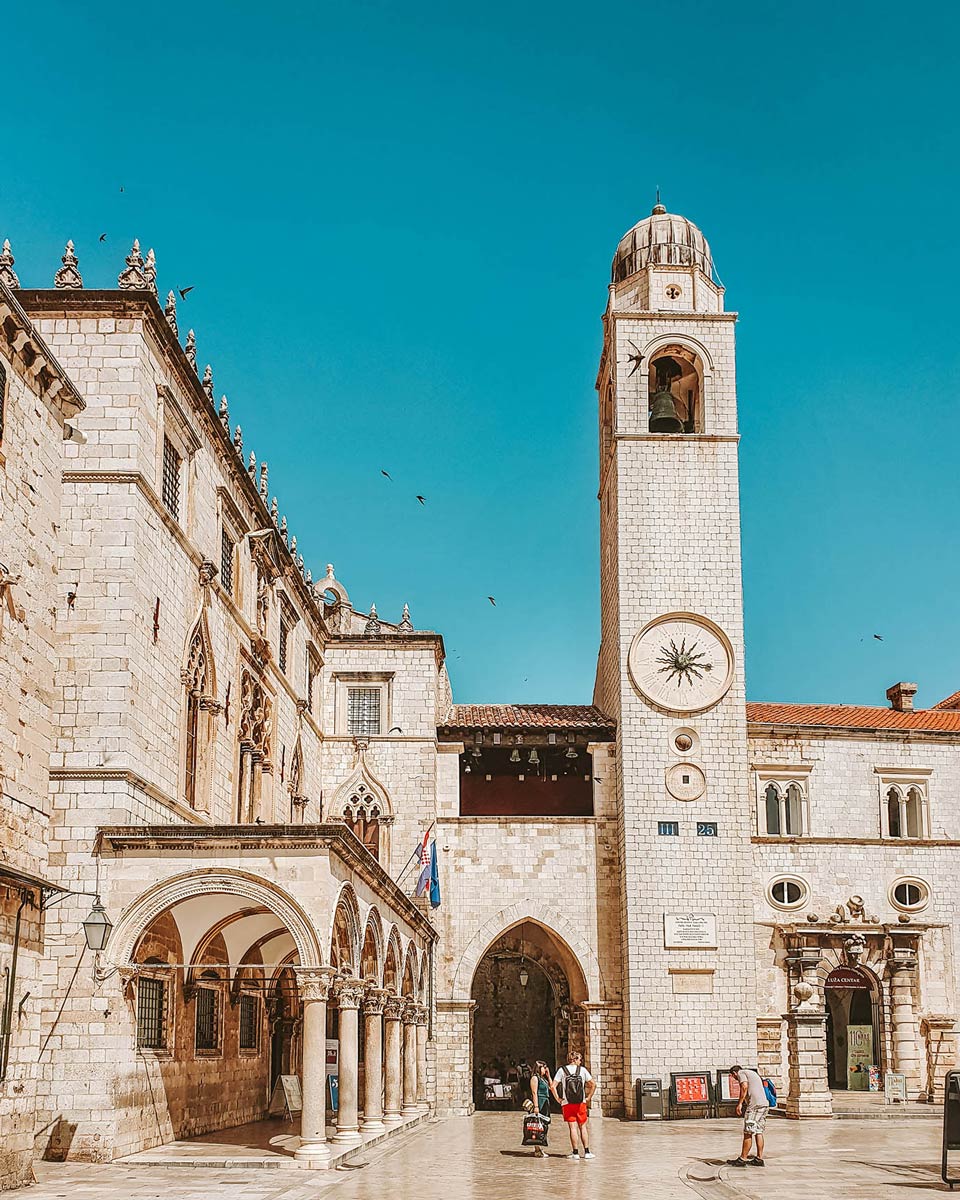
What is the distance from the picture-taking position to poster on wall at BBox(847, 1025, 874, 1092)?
142ft

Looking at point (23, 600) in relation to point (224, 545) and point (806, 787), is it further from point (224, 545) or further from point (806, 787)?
point (806, 787)

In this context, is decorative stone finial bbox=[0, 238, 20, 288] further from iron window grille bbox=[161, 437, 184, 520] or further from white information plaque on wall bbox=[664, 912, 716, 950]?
white information plaque on wall bbox=[664, 912, 716, 950]

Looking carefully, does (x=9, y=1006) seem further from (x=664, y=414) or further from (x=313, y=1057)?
(x=664, y=414)

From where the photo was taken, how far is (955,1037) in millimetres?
39906

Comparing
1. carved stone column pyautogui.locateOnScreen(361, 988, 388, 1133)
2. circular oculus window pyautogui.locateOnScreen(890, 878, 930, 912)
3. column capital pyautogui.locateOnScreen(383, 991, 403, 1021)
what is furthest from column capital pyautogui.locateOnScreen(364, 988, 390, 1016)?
circular oculus window pyautogui.locateOnScreen(890, 878, 930, 912)

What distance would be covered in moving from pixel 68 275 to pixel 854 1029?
1254 inches

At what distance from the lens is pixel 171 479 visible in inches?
1048

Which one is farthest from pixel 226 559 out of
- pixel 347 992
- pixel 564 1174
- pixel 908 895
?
pixel 908 895

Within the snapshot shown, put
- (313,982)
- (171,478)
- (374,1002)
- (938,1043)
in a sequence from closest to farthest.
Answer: (313,982) → (171,478) → (374,1002) → (938,1043)

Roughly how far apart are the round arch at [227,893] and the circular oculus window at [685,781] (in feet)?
60.4

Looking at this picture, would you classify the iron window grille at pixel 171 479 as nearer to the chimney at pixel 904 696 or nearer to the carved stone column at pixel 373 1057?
the carved stone column at pixel 373 1057

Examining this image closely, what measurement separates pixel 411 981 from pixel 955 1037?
16241mm

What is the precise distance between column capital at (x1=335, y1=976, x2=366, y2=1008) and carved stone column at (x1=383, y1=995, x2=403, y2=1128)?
485 cm

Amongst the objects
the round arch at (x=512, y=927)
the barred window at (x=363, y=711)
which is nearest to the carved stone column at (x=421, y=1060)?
the round arch at (x=512, y=927)
